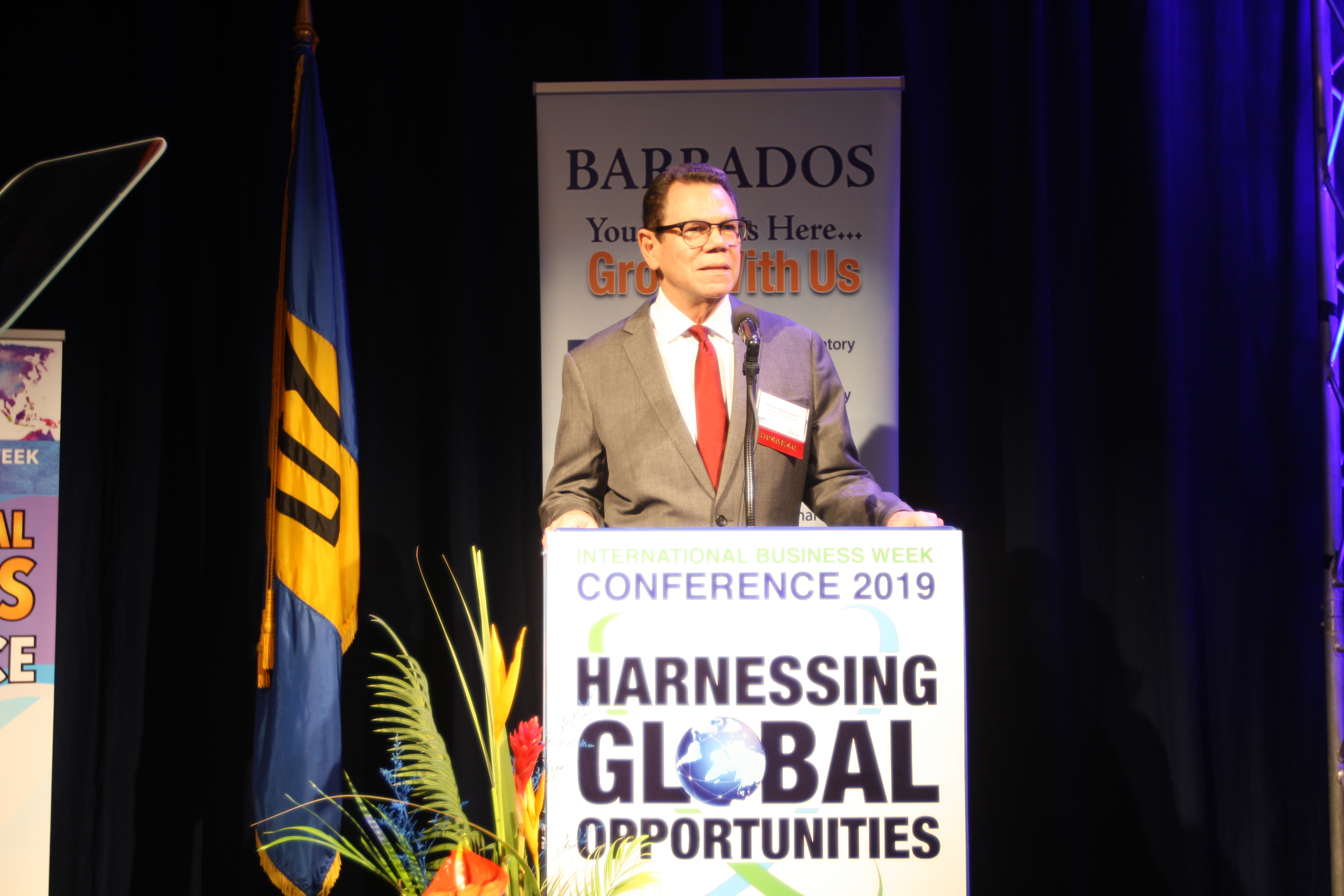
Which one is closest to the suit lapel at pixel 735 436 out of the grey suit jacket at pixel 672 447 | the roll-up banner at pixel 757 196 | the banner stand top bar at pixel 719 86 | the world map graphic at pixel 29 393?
the grey suit jacket at pixel 672 447

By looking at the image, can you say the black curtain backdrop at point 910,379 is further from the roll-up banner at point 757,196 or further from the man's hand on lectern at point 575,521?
the man's hand on lectern at point 575,521

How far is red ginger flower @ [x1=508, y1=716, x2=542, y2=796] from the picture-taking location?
48.7 inches

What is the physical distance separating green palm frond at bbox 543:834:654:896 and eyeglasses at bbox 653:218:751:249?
1.56 metres

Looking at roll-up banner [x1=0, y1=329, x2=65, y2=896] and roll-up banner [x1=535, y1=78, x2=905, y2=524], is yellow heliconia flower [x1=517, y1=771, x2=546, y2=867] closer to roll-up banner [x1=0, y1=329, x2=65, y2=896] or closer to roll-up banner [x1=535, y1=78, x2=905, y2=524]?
roll-up banner [x1=535, y1=78, x2=905, y2=524]

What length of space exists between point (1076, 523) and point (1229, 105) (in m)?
1.55

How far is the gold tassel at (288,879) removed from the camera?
8.42 ft

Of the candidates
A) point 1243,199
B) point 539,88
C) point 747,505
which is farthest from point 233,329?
point 1243,199

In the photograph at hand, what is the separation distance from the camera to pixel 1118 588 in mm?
3195

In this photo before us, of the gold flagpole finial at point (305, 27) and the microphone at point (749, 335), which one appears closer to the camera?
the microphone at point (749, 335)

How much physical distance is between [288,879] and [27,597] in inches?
43.3

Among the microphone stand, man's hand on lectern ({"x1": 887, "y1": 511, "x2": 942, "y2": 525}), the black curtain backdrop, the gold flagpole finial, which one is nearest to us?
man's hand on lectern ({"x1": 887, "y1": 511, "x2": 942, "y2": 525})

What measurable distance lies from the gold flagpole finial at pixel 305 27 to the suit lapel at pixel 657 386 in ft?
4.40

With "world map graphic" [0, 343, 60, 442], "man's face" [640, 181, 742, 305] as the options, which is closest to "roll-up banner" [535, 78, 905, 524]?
"man's face" [640, 181, 742, 305]

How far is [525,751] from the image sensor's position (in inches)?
48.6
